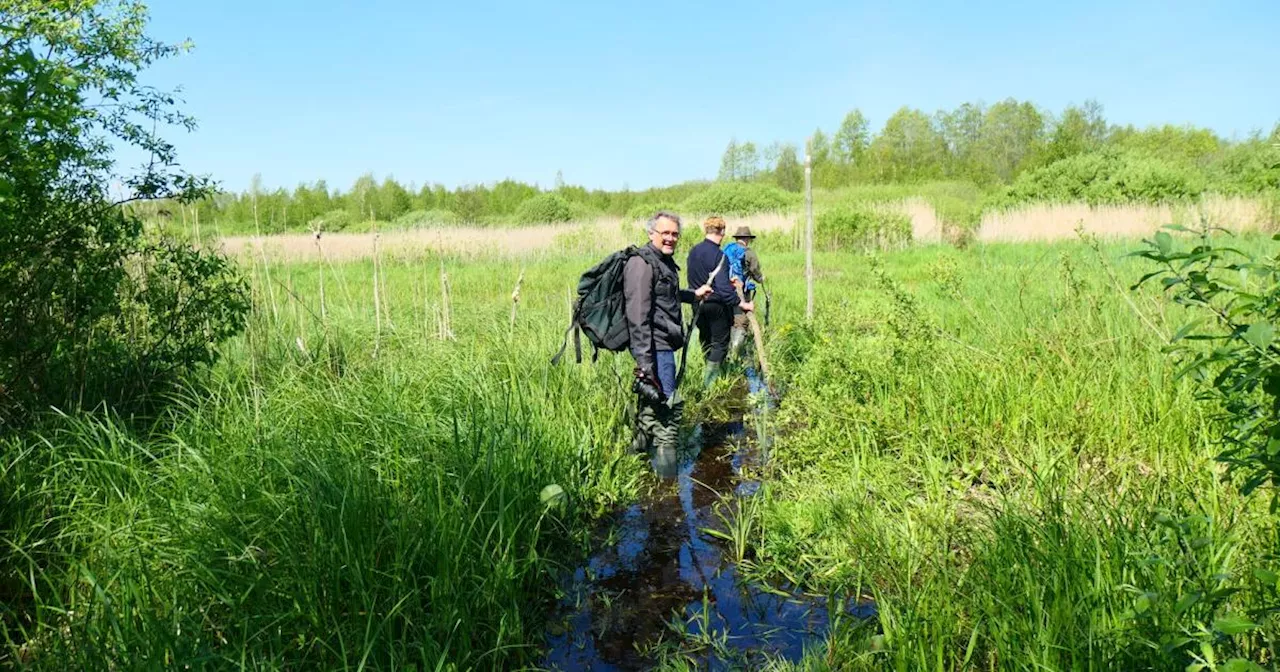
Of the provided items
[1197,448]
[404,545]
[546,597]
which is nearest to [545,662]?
[546,597]

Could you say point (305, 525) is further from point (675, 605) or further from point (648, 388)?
point (648, 388)

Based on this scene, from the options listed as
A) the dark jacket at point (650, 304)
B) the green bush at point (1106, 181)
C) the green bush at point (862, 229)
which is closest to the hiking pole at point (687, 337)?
the dark jacket at point (650, 304)

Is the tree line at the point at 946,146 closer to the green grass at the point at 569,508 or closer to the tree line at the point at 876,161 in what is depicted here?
the tree line at the point at 876,161

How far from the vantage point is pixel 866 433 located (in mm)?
5305

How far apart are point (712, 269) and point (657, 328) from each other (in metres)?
2.57

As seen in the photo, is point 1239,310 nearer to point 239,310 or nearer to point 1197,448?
point 1197,448

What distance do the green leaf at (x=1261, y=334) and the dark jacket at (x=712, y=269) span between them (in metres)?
6.28

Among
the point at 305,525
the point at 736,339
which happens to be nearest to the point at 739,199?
the point at 736,339

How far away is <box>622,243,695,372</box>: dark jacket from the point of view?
210 inches

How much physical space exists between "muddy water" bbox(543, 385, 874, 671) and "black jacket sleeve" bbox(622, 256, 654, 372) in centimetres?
109

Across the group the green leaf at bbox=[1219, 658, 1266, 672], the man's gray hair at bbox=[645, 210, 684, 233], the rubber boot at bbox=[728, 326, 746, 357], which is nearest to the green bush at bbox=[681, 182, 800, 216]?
the rubber boot at bbox=[728, 326, 746, 357]

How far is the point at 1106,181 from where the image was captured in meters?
30.0

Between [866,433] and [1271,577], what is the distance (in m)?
3.67

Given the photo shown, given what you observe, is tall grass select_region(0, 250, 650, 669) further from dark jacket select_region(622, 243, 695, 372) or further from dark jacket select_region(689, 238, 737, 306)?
dark jacket select_region(689, 238, 737, 306)
